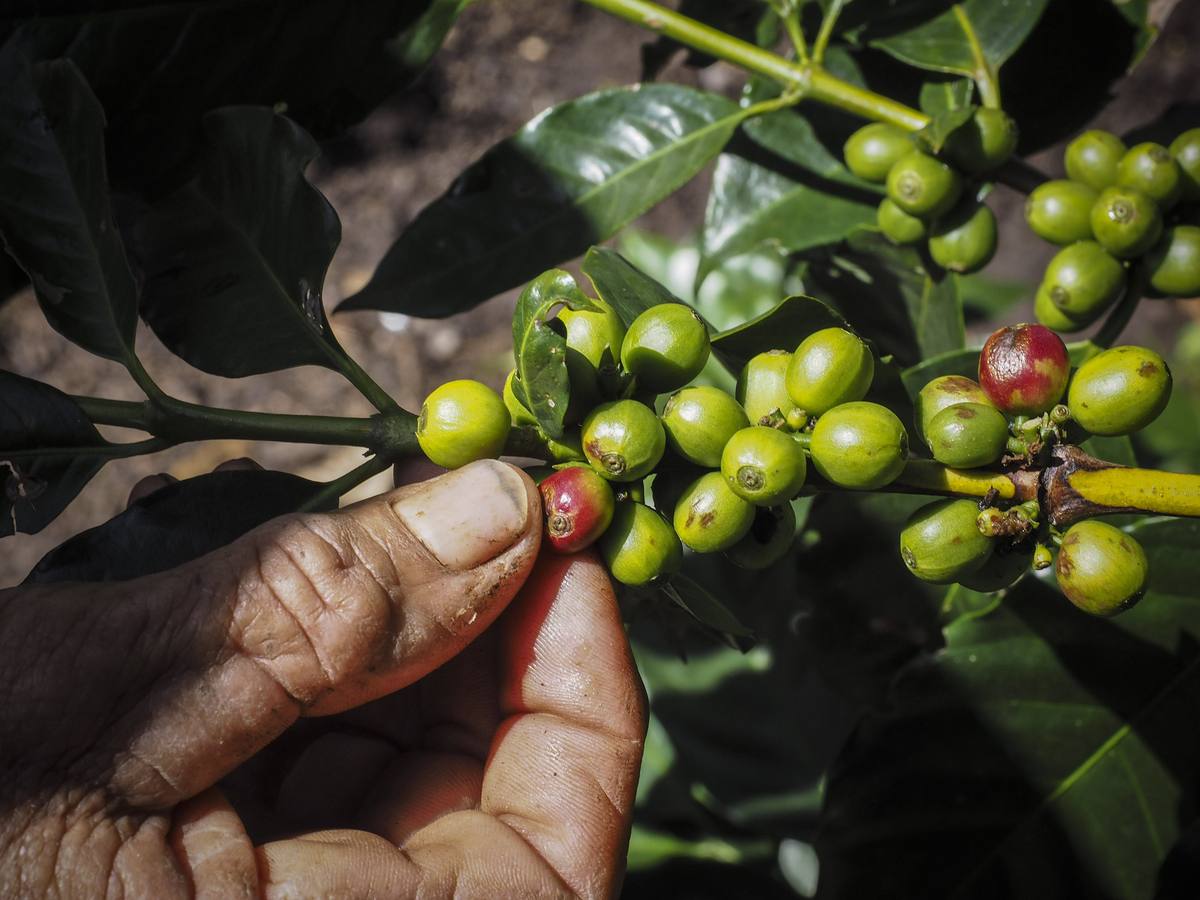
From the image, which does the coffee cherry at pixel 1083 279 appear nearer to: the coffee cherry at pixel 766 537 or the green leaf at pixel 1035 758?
the green leaf at pixel 1035 758

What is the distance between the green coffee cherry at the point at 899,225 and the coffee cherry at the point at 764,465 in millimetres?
843

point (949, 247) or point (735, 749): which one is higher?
point (949, 247)

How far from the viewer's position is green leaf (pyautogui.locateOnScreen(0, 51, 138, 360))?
1606 mm

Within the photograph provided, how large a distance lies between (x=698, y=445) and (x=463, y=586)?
45cm

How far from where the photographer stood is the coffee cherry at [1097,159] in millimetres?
1967

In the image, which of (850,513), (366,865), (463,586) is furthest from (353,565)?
(850,513)

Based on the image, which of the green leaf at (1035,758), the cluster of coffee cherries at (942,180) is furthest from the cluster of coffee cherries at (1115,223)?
the green leaf at (1035,758)

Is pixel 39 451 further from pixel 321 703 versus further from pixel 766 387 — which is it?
pixel 766 387

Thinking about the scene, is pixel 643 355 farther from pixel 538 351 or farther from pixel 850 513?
pixel 850 513

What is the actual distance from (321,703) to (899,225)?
1.44 metres

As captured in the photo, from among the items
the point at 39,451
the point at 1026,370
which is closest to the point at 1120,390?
the point at 1026,370

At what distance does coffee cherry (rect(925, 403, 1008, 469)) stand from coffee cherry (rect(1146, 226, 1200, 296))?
0.73 m

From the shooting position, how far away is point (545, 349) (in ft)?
4.29

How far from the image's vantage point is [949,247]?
2.07 metres
